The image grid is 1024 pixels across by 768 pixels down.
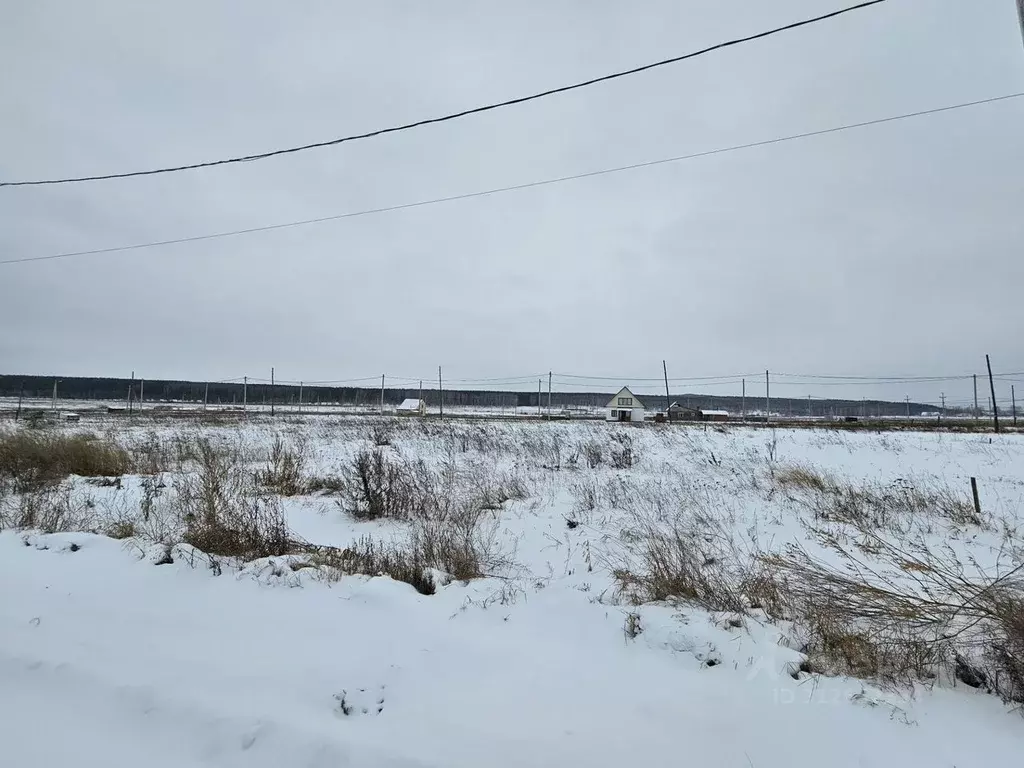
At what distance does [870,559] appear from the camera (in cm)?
553

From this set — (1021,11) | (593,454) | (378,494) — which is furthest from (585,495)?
(1021,11)

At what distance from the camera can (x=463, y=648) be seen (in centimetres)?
329

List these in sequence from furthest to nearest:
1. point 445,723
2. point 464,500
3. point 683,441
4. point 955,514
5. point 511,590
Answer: point 683,441 → point 464,500 → point 955,514 → point 511,590 → point 445,723

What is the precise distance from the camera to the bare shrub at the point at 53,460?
28.3 feet

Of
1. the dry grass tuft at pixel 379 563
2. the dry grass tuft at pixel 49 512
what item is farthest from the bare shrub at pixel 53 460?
the dry grass tuft at pixel 379 563

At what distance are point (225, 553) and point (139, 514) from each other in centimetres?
282

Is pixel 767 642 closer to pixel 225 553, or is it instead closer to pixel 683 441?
pixel 225 553

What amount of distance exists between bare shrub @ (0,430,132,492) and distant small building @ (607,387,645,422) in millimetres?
40069

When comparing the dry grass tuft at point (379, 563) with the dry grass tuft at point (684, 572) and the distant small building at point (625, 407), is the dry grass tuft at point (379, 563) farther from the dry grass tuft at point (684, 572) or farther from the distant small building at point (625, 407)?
the distant small building at point (625, 407)

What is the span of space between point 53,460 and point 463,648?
33.9 feet

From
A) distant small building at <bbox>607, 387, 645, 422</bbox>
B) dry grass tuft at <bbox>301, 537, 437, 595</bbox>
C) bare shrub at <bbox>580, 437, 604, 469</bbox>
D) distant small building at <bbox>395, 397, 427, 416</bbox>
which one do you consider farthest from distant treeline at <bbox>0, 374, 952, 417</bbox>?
dry grass tuft at <bbox>301, 537, 437, 595</bbox>

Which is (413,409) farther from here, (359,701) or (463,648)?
(359,701)

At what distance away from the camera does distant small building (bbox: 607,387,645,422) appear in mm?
46341

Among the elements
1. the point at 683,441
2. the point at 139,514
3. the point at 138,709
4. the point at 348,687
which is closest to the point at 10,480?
the point at 139,514
